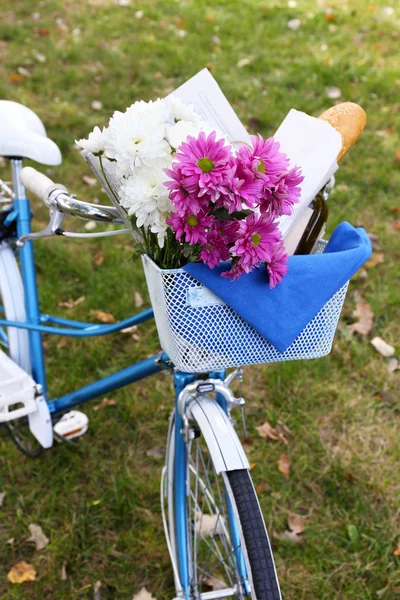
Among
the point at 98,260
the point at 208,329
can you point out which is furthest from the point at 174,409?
the point at 98,260

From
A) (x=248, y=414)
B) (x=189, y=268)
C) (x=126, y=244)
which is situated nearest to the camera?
(x=189, y=268)

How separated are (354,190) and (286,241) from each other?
8.77 ft

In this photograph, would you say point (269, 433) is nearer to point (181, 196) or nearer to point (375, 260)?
point (375, 260)

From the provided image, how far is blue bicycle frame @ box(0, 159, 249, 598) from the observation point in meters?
1.73

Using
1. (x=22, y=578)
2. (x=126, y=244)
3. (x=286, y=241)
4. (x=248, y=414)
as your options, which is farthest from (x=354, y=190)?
(x=22, y=578)

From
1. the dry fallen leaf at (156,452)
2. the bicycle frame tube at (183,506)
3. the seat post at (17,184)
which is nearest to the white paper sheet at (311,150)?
the bicycle frame tube at (183,506)

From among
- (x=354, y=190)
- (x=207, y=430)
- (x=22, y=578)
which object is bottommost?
(x=22, y=578)

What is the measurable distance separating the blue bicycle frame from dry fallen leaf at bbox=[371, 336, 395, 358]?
1.49m

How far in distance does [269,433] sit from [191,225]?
5.83ft

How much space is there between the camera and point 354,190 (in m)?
3.91

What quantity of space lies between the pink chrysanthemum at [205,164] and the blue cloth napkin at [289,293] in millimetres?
229

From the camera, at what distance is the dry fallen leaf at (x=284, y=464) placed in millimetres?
2512

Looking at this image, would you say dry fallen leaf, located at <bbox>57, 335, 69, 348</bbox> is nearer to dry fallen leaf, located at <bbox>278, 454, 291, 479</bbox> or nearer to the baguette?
dry fallen leaf, located at <bbox>278, 454, 291, 479</bbox>

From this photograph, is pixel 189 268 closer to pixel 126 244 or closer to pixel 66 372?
pixel 66 372
